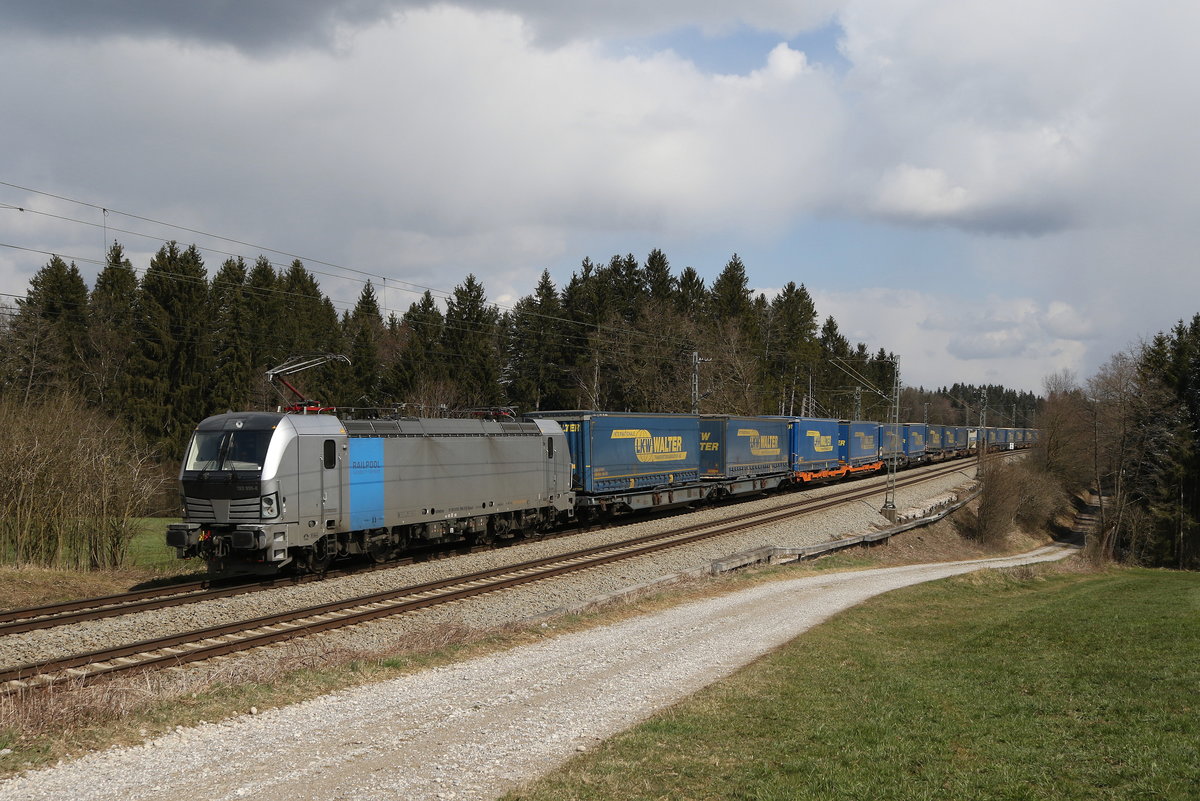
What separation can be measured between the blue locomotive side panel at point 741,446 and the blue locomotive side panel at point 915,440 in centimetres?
2637

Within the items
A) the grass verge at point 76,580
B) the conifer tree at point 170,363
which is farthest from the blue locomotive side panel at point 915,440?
the grass verge at point 76,580

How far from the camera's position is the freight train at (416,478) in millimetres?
17578

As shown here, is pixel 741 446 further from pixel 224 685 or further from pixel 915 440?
pixel 915 440

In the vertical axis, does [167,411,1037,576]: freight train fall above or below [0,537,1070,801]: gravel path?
above

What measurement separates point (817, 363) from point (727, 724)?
3137 inches

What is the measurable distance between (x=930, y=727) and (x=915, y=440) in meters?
63.5

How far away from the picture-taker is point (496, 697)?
10312 mm

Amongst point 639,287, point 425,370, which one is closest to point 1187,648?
point 425,370

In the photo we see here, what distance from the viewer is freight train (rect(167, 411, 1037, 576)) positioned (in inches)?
692

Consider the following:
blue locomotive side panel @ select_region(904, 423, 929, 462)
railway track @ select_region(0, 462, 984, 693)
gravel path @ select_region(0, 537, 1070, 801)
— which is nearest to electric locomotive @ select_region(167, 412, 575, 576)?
railway track @ select_region(0, 462, 984, 693)

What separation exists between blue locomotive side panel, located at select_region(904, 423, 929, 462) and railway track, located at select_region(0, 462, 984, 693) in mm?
43232

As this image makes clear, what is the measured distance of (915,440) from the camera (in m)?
68.5

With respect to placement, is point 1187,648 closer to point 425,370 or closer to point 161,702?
point 161,702

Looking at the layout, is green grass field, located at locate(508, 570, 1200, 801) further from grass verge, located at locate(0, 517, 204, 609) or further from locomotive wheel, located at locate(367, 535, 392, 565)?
grass verge, located at locate(0, 517, 204, 609)
